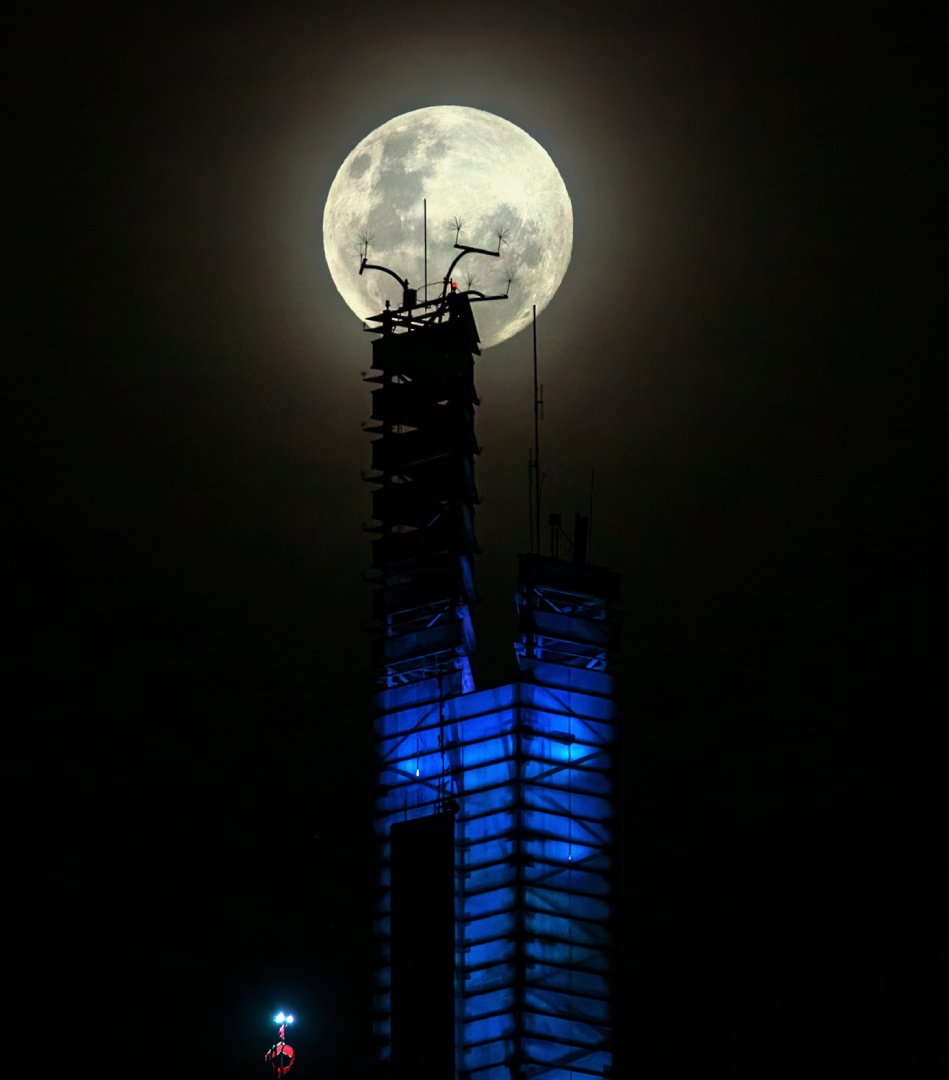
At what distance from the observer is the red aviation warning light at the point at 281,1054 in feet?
387

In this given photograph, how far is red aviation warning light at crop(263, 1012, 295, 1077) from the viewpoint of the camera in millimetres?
117875

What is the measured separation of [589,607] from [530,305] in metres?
18.3

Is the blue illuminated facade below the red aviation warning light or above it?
above

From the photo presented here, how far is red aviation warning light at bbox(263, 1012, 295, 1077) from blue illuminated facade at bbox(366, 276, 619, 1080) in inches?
196

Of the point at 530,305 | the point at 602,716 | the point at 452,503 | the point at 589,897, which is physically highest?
the point at 530,305

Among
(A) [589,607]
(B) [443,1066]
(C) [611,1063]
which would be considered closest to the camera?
(B) [443,1066]

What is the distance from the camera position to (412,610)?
132375 millimetres

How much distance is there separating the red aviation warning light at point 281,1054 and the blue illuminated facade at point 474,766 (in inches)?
196

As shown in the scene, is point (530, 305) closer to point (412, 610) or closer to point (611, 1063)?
point (412, 610)

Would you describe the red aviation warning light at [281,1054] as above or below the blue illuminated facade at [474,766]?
below

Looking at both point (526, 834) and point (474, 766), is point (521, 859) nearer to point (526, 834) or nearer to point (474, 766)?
point (526, 834)

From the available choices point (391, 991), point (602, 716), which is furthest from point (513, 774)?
point (391, 991)

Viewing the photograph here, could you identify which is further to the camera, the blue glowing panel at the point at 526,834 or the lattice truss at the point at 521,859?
the blue glowing panel at the point at 526,834

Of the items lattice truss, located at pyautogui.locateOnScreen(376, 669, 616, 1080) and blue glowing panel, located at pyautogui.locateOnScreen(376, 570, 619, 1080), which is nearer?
lattice truss, located at pyautogui.locateOnScreen(376, 669, 616, 1080)
